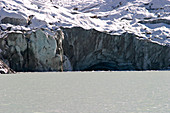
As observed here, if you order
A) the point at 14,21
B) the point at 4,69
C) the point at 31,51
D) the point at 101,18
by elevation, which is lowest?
the point at 4,69

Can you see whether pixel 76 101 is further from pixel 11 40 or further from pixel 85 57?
Answer: pixel 85 57

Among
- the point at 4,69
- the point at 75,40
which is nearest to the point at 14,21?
the point at 75,40

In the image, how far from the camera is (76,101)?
80.0 feet

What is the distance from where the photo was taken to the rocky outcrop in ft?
262

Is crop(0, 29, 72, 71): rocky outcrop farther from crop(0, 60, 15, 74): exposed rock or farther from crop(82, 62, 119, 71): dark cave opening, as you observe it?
crop(82, 62, 119, 71): dark cave opening

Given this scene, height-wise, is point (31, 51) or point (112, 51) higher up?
point (31, 51)

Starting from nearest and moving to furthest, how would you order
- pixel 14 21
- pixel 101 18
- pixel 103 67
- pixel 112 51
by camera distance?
pixel 14 21
pixel 112 51
pixel 103 67
pixel 101 18

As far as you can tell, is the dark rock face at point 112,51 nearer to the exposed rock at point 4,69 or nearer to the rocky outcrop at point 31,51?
the rocky outcrop at point 31,51

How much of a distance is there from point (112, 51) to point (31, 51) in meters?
24.8

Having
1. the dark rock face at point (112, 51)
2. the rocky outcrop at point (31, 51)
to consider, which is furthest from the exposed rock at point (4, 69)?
the dark rock face at point (112, 51)

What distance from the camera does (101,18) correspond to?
11788cm

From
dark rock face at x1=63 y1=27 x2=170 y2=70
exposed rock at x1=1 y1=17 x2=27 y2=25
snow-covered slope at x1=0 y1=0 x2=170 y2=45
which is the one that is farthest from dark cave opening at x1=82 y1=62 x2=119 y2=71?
exposed rock at x1=1 y1=17 x2=27 y2=25

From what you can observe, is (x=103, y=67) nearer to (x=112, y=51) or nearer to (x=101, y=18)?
(x=112, y=51)

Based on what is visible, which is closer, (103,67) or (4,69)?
(4,69)
